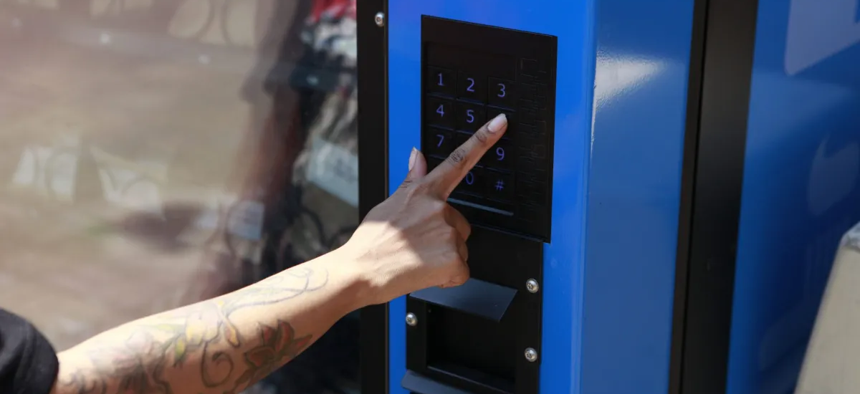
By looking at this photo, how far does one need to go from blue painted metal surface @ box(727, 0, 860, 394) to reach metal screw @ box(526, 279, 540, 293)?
0.29 meters

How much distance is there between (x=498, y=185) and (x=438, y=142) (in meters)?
0.09

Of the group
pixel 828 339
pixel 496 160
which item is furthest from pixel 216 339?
pixel 828 339

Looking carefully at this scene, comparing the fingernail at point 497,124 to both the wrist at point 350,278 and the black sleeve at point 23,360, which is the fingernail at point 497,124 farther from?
the black sleeve at point 23,360

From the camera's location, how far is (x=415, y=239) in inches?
46.8

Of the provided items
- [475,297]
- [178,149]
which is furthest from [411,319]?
[178,149]

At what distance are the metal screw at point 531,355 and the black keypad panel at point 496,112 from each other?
0.14 m

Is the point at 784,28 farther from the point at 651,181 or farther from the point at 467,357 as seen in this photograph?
the point at 467,357

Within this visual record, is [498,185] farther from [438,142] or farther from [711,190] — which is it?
[711,190]

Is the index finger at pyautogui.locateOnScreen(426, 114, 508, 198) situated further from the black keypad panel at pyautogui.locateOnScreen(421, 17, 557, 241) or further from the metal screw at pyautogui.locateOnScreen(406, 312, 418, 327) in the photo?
the metal screw at pyautogui.locateOnScreen(406, 312, 418, 327)

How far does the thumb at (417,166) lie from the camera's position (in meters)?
1.19

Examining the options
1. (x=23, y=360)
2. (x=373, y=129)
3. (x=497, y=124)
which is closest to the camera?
(x=23, y=360)

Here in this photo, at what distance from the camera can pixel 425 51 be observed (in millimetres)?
1165

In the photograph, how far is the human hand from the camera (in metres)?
1.16

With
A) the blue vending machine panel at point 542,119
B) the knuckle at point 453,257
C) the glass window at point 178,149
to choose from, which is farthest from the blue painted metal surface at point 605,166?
the glass window at point 178,149
